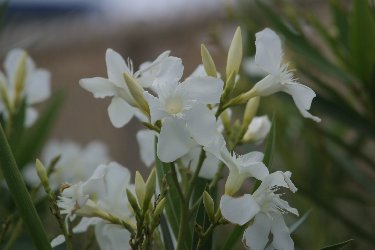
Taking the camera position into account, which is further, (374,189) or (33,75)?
(374,189)

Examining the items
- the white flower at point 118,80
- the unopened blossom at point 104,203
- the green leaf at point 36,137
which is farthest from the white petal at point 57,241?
the green leaf at point 36,137

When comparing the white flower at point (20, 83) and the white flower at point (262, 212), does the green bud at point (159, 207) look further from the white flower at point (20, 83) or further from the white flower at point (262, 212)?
the white flower at point (20, 83)

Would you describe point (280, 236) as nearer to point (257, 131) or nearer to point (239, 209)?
point (239, 209)

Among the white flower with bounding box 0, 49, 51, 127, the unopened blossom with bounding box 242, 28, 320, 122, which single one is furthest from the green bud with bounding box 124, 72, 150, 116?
the white flower with bounding box 0, 49, 51, 127

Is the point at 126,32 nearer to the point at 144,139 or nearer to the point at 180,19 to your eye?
the point at 180,19

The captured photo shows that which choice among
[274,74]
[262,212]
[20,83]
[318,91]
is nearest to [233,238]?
[262,212]

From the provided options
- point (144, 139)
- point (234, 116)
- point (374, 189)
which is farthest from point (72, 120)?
point (144, 139)
